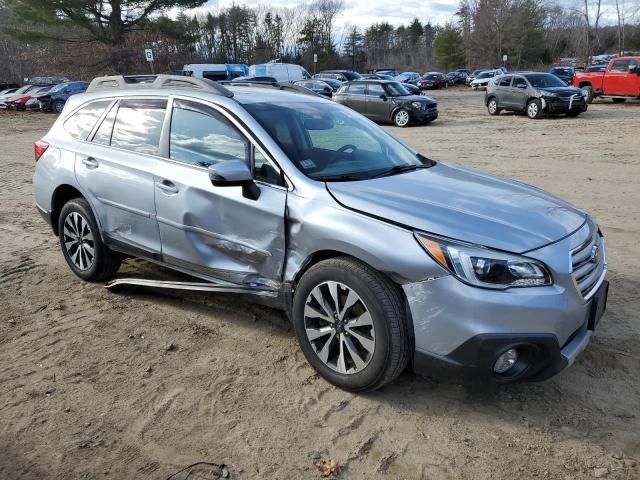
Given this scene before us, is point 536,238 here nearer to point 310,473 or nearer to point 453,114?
point 310,473

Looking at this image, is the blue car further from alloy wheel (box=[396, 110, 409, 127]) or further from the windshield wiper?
the windshield wiper

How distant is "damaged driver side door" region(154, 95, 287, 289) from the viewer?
11.5 ft

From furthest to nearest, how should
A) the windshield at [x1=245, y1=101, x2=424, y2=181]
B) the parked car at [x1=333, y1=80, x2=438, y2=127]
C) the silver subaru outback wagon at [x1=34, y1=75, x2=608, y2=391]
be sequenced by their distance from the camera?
the parked car at [x1=333, y1=80, x2=438, y2=127] < the windshield at [x1=245, y1=101, x2=424, y2=181] < the silver subaru outback wagon at [x1=34, y1=75, x2=608, y2=391]

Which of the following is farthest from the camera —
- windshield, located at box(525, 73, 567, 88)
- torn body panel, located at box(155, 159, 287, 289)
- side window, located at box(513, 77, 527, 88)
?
side window, located at box(513, 77, 527, 88)

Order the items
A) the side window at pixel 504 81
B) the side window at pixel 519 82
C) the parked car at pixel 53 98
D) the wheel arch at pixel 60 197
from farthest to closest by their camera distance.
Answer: the parked car at pixel 53 98, the side window at pixel 504 81, the side window at pixel 519 82, the wheel arch at pixel 60 197

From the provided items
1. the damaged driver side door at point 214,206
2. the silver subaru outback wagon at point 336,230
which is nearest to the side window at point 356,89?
the silver subaru outback wagon at point 336,230

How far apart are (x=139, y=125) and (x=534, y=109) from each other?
1844 centimetres

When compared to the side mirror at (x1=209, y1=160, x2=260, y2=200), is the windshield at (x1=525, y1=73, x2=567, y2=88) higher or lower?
higher

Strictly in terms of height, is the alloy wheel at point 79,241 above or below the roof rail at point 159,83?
below

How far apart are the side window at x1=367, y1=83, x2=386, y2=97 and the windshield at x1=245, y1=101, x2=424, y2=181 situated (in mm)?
15814

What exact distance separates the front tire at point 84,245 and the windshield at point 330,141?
1881mm

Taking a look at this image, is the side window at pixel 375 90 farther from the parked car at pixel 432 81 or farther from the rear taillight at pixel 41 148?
the parked car at pixel 432 81

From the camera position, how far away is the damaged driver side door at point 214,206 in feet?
11.5

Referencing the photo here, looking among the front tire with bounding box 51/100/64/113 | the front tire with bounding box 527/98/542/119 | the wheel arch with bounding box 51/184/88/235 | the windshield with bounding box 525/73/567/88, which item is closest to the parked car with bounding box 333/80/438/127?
the front tire with bounding box 527/98/542/119
